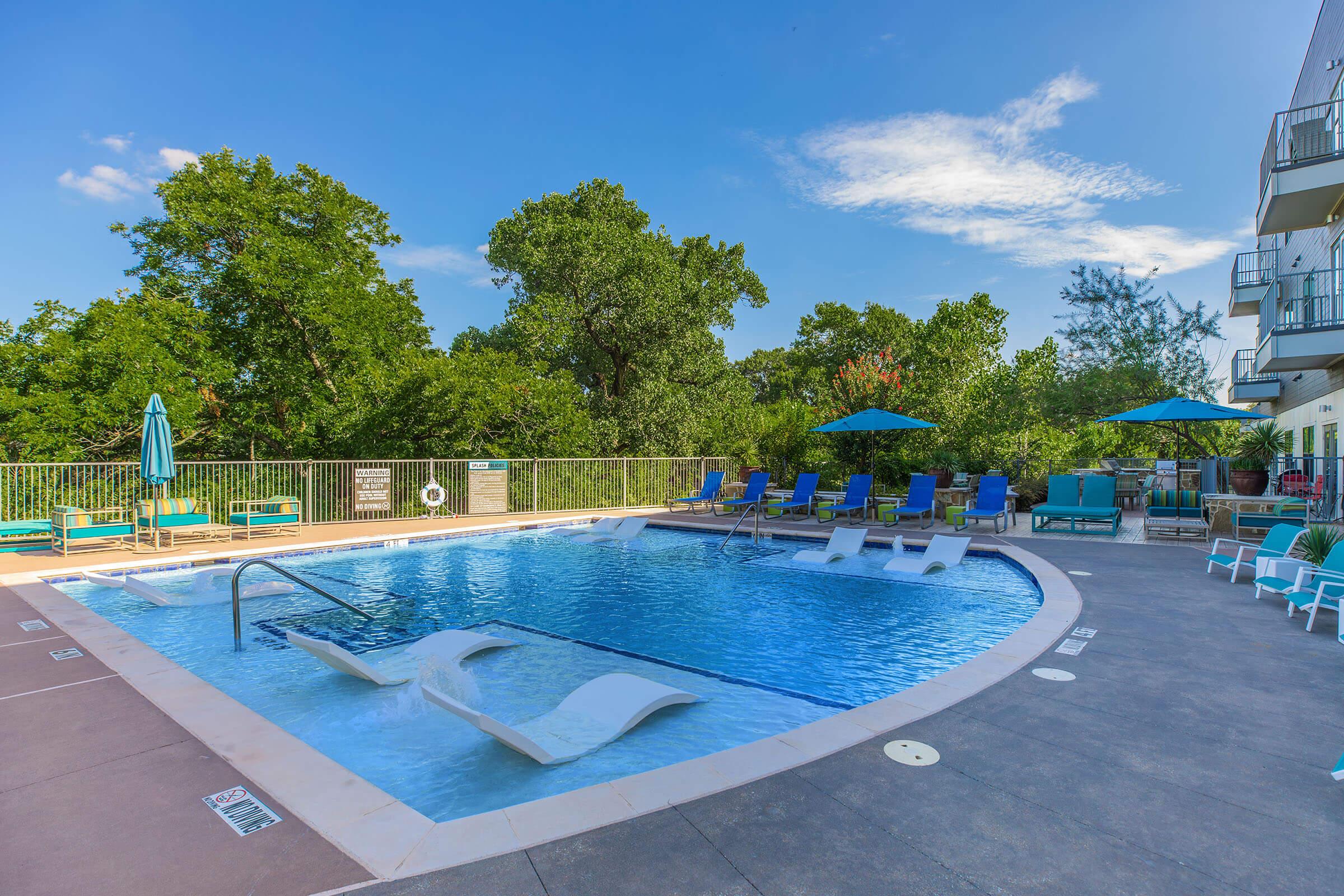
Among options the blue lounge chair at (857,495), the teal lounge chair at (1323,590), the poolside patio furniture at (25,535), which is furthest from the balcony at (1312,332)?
the poolside patio furniture at (25,535)

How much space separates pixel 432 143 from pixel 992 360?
21.9 meters

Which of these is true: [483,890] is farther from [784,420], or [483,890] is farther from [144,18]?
[144,18]

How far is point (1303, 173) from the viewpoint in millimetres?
11648

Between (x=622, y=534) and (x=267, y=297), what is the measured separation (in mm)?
14714

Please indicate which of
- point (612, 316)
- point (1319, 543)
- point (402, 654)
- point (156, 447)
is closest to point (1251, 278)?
point (1319, 543)

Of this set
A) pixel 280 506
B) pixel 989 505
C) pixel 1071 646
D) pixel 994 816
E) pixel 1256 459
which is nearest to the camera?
pixel 994 816

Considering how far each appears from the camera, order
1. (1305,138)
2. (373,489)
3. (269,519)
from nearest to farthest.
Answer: (269,519) < (1305,138) < (373,489)

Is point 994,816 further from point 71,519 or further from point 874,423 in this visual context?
point 71,519

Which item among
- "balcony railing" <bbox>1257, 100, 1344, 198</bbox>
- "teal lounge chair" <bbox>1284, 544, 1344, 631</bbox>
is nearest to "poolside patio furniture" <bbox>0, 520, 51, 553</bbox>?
"teal lounge chair" <bbox>1284, 544, 1344, 631</bbox>

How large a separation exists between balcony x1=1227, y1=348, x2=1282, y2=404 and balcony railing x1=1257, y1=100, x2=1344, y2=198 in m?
8.52

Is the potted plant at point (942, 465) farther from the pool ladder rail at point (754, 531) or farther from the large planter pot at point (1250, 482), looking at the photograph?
the large planter pot at point (1250, 482)

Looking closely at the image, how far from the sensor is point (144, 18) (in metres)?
15.0

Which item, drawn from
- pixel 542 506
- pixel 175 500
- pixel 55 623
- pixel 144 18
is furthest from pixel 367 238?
pixel 55 623

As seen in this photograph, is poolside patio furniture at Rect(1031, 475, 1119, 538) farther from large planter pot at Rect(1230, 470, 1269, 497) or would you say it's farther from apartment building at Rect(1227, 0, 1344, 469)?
apartment building at Rect(1227, 0, 1344, 469)
